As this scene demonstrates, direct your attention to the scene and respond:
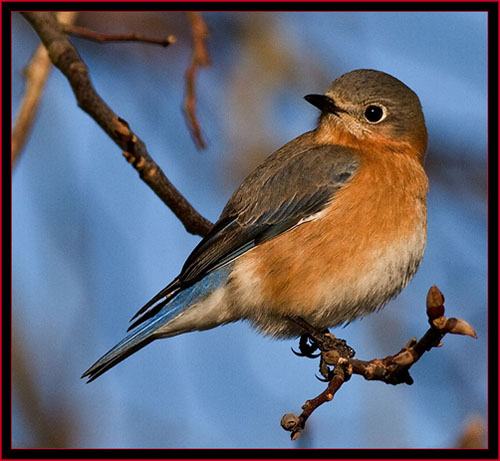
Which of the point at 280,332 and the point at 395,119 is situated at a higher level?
the point at 395,119

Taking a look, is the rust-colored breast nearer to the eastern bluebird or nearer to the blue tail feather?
the eastern bluebird

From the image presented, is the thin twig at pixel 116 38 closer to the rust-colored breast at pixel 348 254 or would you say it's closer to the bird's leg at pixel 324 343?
the rust-colored breast at pixel 348 254

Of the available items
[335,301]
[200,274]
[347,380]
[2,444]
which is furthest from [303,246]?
[2,444]

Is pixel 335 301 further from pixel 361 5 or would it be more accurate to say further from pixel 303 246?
pixel 361 5

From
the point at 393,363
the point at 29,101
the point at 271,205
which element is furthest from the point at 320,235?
the point at 29,101

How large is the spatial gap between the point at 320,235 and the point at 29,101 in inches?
84.9

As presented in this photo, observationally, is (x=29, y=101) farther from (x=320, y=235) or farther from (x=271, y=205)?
(x=320, y=235)

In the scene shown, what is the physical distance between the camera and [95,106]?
505 cm

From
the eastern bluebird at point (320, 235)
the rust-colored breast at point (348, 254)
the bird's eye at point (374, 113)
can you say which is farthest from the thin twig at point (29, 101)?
the bird's eye at point (374, 113)

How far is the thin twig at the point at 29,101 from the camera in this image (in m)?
4.43

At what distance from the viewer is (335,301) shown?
533 centimetres

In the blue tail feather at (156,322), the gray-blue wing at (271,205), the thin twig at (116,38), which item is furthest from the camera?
the gray-blue wing at (271,205)

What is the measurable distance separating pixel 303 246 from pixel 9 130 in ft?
6.98

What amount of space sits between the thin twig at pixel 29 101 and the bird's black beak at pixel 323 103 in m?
1.95
